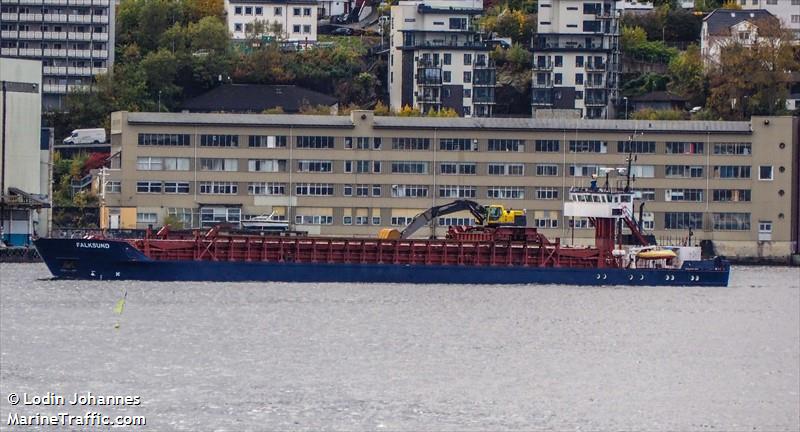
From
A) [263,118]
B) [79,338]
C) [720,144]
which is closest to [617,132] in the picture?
[720,144]

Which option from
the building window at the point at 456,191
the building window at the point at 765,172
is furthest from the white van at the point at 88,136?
the building window at the point at 765,172

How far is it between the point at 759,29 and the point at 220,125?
4382 centimetres

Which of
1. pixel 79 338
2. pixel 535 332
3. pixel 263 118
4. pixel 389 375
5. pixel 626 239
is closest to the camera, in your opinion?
pixel 389 375

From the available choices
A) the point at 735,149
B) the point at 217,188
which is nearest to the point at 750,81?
the point at 735,149

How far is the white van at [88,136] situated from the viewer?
5133 inches

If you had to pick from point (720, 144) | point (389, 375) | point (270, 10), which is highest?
point (270, 10)

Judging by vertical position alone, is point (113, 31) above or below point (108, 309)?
above

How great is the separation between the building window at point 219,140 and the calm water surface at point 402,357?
27.3m

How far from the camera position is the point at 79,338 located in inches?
2482

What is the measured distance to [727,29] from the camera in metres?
147

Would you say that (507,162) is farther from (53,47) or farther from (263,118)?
(53,47)

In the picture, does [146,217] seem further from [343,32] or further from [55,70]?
[343,32]

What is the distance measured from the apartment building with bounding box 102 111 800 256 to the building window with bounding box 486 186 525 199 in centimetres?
6

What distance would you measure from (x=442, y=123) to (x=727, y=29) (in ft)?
124
